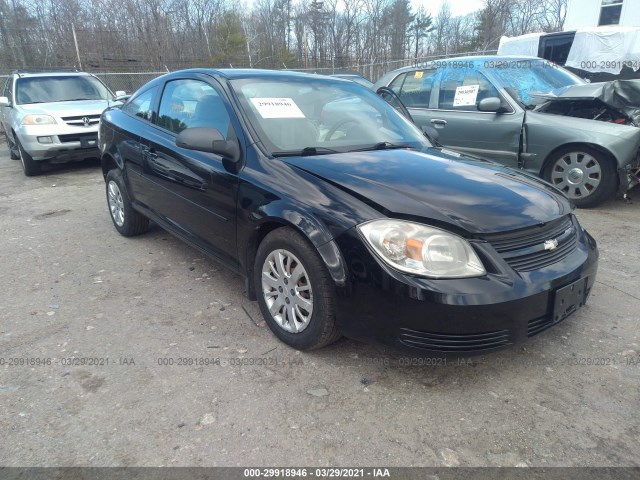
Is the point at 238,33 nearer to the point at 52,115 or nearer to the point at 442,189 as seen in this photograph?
the point at 52,115

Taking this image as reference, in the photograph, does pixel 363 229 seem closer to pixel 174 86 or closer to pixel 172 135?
pixel 172 135

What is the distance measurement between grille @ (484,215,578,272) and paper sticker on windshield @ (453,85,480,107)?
378 centimetres


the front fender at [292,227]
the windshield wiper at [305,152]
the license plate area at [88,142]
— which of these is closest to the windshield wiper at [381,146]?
the windshield wiper at [305,152]

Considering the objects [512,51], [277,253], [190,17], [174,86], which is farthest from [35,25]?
[277,253]

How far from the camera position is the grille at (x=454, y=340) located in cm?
223

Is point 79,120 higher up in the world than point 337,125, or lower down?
lower down

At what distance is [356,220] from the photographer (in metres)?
2.33

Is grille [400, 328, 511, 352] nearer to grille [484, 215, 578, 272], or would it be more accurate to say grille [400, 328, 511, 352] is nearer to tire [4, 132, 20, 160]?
grille [484, 215, 578, 272]

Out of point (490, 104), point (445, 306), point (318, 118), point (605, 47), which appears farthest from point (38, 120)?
point (605, 47)

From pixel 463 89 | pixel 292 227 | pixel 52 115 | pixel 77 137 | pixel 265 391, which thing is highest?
pixel 463 89

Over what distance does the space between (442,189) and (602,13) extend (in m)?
21.0

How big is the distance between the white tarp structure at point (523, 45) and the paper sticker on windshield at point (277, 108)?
14.5 m

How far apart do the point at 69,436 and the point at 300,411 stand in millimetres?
1070

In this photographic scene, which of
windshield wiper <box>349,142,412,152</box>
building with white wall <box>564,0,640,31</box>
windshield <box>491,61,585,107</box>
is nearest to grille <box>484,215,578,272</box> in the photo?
windshield wiper <box>349,142,412,152</box>
